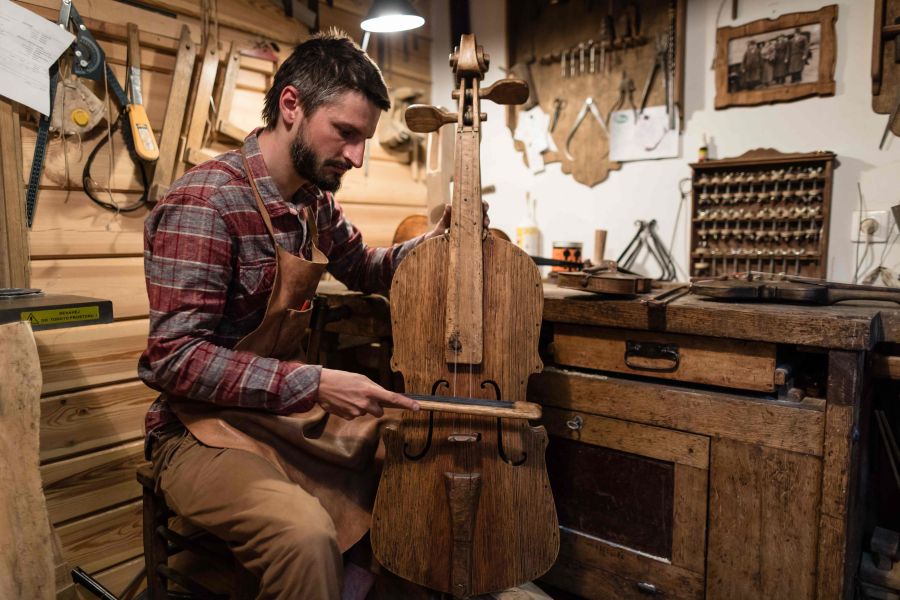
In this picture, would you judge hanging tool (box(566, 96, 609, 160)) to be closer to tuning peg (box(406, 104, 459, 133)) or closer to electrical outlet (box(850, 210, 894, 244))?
electrical outlet (box(850, 210, 894, 244))

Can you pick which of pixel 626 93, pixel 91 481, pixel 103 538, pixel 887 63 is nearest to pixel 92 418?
pixel 91 481

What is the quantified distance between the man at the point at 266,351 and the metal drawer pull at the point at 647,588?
0.80m

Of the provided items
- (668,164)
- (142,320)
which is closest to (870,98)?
(668,164)

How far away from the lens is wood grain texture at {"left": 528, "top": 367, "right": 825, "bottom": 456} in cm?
154

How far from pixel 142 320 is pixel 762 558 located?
223cm

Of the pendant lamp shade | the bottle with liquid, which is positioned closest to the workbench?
the bottle with liquid

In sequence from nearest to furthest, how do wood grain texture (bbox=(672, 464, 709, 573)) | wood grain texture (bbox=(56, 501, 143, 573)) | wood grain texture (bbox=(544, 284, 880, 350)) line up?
wood grain texture (bbox=(544, 284, 880, 350)) < wood grain texture (bbox=(672, 464, 709, 573)) < wood grain texture (bbox=(56, 501, 143, 573))

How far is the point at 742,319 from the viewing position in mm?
1581

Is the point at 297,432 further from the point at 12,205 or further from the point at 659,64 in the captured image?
the point at 659,64

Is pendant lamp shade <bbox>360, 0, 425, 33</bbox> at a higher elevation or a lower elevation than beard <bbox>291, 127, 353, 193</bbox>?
higher

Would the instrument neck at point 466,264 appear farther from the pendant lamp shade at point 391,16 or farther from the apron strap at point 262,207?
the pendant lamp shade at point 391,16

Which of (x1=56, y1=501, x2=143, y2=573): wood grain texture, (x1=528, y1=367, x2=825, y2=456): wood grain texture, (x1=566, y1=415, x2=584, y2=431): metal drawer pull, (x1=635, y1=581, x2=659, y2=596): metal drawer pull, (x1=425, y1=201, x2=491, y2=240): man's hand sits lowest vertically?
(x1=56, y1=501, x2=143, y2=573): wood grain texture

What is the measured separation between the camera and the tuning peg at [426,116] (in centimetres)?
170

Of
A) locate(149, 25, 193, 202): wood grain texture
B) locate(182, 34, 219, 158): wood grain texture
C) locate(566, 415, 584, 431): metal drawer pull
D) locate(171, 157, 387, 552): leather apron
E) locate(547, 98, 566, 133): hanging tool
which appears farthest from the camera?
locate(547, 98, 566, 133): hanging tool
